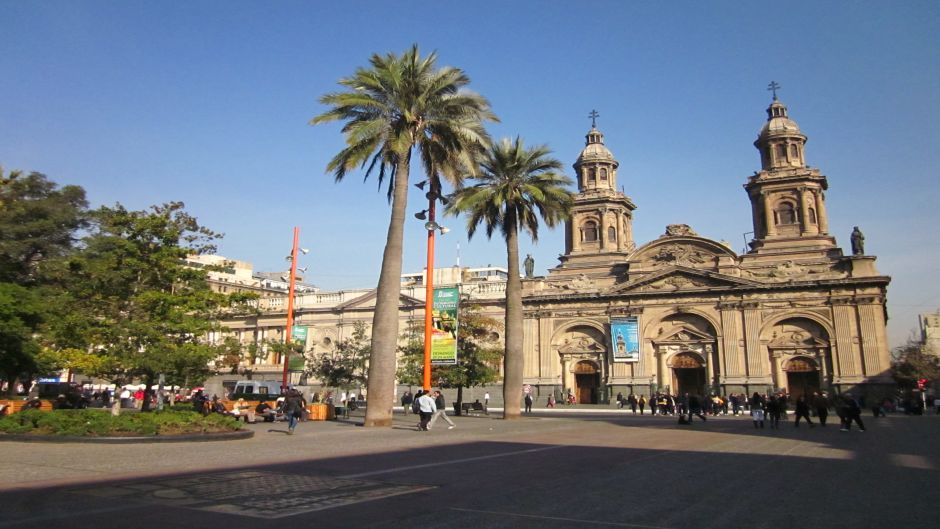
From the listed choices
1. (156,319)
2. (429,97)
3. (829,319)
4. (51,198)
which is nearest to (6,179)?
(51,198)

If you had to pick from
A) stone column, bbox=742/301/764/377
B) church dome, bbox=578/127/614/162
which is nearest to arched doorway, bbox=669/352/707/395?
stone column, bbox=742/301/764/377

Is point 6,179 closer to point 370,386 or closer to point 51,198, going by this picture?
point 51,198

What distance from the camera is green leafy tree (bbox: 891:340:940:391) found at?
74250 millimetres

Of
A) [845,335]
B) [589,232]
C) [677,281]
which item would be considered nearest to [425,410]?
[677,281]

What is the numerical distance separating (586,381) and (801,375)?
54.8 ft

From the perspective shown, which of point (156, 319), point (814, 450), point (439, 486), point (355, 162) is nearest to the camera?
point (439, 486)

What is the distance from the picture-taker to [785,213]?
54.4 meters

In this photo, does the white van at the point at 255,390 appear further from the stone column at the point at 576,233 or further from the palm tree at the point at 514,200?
the stone column at the point at 576,233

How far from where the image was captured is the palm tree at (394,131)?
23.2 m

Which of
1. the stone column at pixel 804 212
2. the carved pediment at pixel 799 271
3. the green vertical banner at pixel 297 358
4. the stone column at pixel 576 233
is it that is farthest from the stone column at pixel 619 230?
the green vertical banner at pixel 297 358

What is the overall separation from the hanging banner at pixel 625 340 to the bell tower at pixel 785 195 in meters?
12.7

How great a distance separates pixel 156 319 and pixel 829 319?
46577 mm

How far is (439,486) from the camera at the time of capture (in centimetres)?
967

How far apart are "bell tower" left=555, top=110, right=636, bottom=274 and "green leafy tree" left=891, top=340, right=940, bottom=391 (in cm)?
3528
